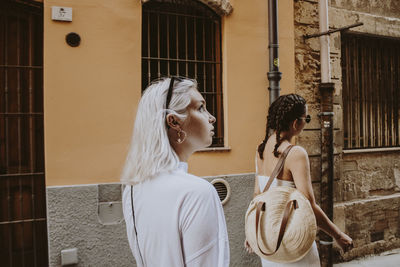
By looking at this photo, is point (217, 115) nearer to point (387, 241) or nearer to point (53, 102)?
point (53, 102)

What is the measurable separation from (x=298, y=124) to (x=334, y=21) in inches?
151

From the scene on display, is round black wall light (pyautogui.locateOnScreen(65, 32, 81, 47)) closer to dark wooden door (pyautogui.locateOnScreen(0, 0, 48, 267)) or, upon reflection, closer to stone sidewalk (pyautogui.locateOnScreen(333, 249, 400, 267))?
dark wooden door (pyautogui.locateOnScreen(0, 0, 48, 267))

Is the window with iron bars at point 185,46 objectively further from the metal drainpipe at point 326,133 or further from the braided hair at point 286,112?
the braided hair at point 286,112

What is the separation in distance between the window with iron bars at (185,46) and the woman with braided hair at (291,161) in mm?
2268

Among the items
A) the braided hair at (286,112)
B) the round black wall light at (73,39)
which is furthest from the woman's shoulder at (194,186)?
the round black wall light at (73,39)

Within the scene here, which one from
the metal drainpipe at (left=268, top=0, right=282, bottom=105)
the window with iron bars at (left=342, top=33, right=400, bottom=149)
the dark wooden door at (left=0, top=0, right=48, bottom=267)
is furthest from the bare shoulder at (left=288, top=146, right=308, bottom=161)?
the window with iron bars at (left=342, top=33, right=400, bottom=149)

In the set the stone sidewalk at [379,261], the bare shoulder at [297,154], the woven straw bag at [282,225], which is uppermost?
the bare shoulder at [297,154]

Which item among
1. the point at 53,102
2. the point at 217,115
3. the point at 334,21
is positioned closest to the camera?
the point at 53,102

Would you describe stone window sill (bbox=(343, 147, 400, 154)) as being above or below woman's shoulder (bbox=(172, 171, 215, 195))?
below

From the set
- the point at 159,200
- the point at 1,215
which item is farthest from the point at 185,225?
the point at 1,215

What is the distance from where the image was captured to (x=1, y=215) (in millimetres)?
4199

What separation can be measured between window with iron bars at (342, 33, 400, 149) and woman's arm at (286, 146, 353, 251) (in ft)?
13.1

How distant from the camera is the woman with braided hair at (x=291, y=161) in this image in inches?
100

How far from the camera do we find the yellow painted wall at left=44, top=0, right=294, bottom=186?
4.10m
